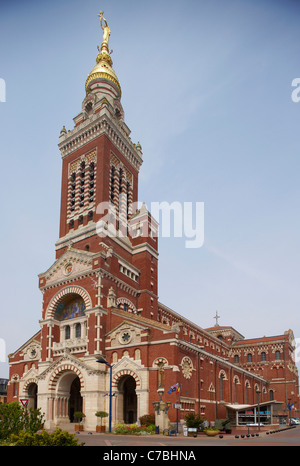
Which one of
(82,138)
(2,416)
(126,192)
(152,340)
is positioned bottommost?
(2,416)

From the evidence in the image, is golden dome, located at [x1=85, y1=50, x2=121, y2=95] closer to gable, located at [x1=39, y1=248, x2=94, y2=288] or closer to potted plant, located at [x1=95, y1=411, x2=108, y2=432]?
gable, located at [x1=39, y1=248, x2=94, y2=288]

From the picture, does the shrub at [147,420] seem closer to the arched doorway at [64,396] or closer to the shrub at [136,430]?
the shrub at [136,430]

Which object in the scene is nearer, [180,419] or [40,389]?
[180,419]

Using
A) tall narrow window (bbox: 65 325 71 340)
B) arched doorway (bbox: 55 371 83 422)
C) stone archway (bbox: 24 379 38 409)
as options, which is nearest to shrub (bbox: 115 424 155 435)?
arched doorway (bbox: 55 371 83 422)

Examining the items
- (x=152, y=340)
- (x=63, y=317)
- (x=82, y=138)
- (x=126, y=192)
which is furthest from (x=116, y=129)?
(x=152, y=340)

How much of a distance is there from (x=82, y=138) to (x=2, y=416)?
46.0m

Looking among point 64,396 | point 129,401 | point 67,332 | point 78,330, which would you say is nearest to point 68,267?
point 78,330

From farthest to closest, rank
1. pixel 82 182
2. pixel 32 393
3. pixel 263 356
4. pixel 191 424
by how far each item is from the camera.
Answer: pixel 263 356, pixel 82 182, pixel 32 393, pixel 191 424

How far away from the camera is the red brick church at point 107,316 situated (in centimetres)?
4312

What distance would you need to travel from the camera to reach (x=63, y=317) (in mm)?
52062

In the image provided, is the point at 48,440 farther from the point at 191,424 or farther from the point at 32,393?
the point at 32,393

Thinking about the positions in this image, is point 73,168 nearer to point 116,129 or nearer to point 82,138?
point 82,138

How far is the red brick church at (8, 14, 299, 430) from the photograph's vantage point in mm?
43125

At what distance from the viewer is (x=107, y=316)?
47.1 m
